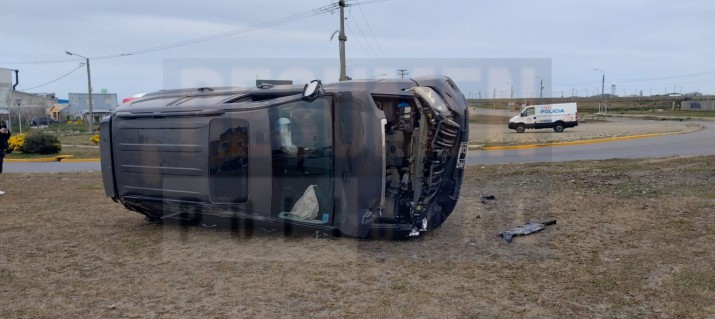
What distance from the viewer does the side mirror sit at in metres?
5.51

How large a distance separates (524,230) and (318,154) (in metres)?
2.35

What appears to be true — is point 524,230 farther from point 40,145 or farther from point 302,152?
point 40,145

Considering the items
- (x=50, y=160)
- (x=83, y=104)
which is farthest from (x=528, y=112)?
(x=83, y=104)

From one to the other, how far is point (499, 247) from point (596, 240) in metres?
1.01

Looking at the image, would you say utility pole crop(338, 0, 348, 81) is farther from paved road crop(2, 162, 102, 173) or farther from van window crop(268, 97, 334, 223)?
van window crop(268, 97, 334, 223)

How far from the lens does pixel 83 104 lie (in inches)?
2788

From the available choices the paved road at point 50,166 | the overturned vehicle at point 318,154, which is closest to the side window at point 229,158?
the overturned vehicle at point 318,154

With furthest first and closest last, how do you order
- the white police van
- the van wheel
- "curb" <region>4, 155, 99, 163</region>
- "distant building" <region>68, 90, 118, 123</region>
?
"distant building" <region>68, 90, 118, 123</region> → the van wheel → the white police van → "curb" <region>4, 155, 99, 163</region>

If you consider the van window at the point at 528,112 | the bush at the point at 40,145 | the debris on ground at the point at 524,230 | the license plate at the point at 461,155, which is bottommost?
the debris on ground at the point at 524,230

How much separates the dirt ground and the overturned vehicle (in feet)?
1.18

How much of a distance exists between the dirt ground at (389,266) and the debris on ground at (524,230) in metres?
0.08

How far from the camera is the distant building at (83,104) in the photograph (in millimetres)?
65250

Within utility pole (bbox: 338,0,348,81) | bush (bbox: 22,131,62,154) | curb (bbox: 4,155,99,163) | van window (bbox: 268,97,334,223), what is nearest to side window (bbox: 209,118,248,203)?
van window (bbox: 268,97,334,223)

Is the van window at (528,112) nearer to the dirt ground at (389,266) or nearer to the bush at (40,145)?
the bush at (40,145)
